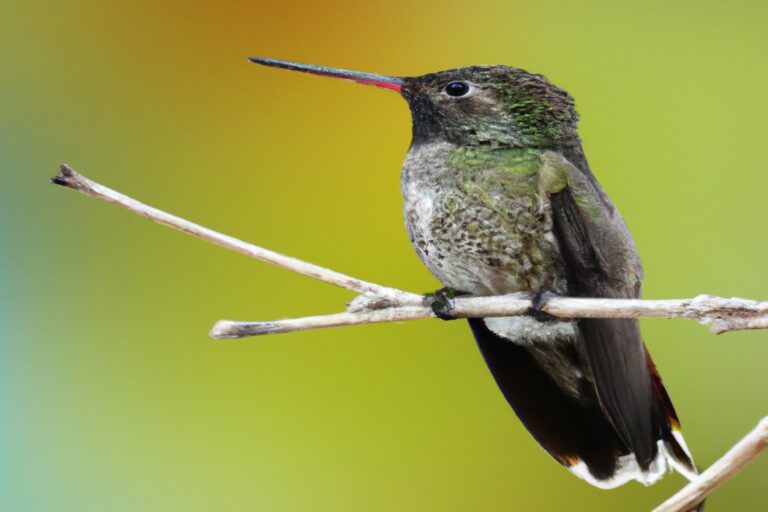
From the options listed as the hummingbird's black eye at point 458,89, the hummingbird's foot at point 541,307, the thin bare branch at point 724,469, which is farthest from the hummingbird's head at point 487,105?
the thin bare branch at point 724,469

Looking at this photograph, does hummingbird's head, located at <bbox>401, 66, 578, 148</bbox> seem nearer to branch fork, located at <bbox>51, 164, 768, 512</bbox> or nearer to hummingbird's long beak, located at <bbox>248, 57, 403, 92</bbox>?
hummingbird's long beak, located at <bbox>248, 57, 403, 92</bbox>

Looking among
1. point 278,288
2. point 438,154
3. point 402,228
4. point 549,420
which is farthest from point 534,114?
point 278,288

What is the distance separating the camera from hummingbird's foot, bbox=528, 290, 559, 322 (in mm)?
954

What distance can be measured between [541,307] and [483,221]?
0.13 meters

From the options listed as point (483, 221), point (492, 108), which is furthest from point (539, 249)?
point (492, 108)

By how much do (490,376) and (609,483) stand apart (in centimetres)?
22

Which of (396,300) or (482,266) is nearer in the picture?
(396,300)

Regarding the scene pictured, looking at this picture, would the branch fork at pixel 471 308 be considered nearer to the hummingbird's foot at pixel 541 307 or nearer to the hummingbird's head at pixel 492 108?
the hummingbird's foot at pixel 541 307

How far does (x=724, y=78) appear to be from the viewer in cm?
119

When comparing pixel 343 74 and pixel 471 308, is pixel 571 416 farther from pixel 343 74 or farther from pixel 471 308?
pixel 343 74

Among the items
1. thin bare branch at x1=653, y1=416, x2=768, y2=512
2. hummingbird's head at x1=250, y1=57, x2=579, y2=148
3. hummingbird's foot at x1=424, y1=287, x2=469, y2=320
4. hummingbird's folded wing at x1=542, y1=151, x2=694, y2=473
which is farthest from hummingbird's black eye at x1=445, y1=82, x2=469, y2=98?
thin bare branch at x1=653, y1=416, x2=768, y2=512

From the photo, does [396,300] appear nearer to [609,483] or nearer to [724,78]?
[609,483]

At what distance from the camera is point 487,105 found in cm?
104

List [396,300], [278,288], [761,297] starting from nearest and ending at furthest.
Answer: [396,300]
[761,297]
[278,288]
